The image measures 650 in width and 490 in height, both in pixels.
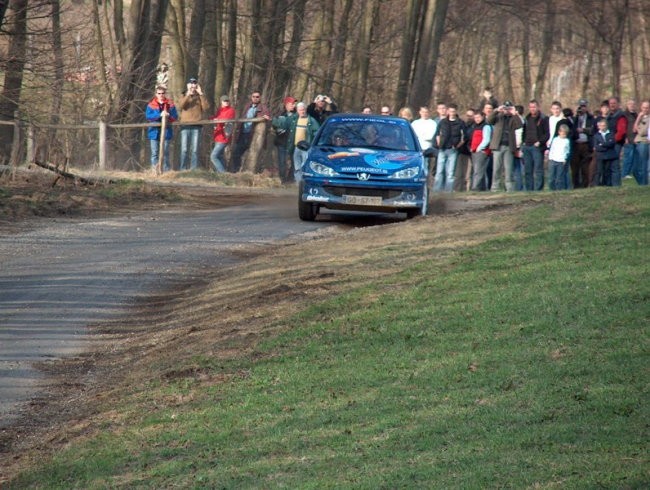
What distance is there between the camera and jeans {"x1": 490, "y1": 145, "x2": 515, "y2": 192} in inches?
1109

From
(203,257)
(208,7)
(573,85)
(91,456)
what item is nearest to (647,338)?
(91,456)

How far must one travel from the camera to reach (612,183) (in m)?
A: 27.9

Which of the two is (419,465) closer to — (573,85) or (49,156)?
(49,156)

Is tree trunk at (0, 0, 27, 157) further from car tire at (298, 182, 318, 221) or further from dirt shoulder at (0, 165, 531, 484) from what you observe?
car tire at (298, 182, 318, 221)

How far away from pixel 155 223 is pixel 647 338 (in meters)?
13.3

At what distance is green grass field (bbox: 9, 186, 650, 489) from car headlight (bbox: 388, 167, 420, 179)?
8.34 meters

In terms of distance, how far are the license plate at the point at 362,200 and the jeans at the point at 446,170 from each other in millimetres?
8150

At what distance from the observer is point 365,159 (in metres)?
Answer: 21.1

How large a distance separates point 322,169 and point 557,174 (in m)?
8.20

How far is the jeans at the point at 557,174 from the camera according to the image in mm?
27547

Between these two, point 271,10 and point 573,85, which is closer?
point 271,10

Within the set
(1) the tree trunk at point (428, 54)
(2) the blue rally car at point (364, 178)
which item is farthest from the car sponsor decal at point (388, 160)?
(1) the tree trunk at point (428, 54)

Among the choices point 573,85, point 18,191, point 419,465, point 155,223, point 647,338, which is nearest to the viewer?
point 419,465

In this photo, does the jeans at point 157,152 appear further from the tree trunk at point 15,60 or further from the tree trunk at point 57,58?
the tree trunk at point 15,60
